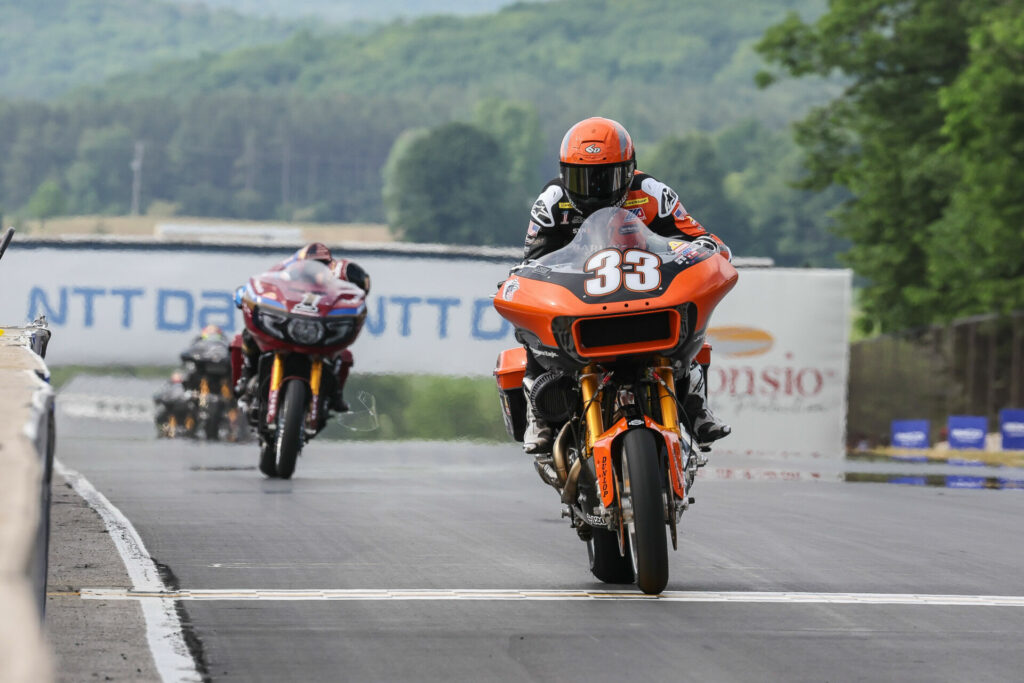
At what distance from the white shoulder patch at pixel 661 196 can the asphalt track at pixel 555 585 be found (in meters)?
1.63

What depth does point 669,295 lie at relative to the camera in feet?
24.9

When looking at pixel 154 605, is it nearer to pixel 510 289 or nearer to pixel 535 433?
pixel 535 433

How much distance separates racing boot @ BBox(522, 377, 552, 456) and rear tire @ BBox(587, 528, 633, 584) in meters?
0.43

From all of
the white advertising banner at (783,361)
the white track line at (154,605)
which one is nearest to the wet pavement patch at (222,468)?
the white track line at (154,605)

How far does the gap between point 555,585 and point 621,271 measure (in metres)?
1.35

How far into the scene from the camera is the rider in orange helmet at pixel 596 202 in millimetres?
8102

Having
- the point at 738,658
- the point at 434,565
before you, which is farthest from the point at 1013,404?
the point at 738,658

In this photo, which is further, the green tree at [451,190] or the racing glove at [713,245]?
the green tree at [451,190]

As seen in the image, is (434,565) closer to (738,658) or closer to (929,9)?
(738,658)

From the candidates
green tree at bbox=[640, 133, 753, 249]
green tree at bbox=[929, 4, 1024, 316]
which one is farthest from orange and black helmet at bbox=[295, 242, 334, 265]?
green tree at bbox=[640, 133, 753, 249]

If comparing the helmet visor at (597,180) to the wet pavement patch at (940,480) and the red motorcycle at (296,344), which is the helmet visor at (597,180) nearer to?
the red motorcycle at (296,344)

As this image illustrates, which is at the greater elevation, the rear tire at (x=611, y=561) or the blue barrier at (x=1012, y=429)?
the rear tire at (x=611, y=561)

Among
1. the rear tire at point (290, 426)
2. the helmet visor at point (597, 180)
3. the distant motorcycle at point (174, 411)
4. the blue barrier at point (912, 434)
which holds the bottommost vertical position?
the blue barrier at point (912, 434)

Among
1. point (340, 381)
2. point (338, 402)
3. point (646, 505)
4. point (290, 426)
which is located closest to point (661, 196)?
point (646, 505)
